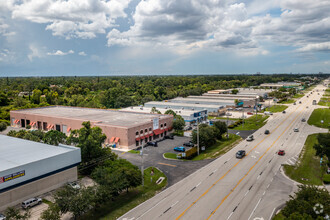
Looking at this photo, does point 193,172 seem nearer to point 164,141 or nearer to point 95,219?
point 95,219

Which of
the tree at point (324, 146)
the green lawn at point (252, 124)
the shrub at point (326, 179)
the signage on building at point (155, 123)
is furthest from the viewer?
the green lawn at point (252, 124)

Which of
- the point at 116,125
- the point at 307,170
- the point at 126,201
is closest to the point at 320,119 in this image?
the point at 307,170

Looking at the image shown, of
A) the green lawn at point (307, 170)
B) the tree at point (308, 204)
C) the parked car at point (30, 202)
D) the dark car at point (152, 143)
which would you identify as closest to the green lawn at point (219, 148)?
the dark car at point (152, 143)

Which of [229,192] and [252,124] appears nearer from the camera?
[229,192]

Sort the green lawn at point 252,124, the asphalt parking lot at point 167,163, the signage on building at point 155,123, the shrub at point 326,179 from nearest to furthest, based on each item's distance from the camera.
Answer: the shrub at point 326,179, the asphalt parking lot at point 167,163, the signage on building at point 155,123, the green lawn at point 252,124

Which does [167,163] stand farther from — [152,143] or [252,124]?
[252,124]

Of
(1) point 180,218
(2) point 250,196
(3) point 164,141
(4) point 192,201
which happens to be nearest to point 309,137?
(3) point 164,141

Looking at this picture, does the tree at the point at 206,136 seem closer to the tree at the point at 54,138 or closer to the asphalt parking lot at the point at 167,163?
the asphalt parking lot at the point at 167,163
